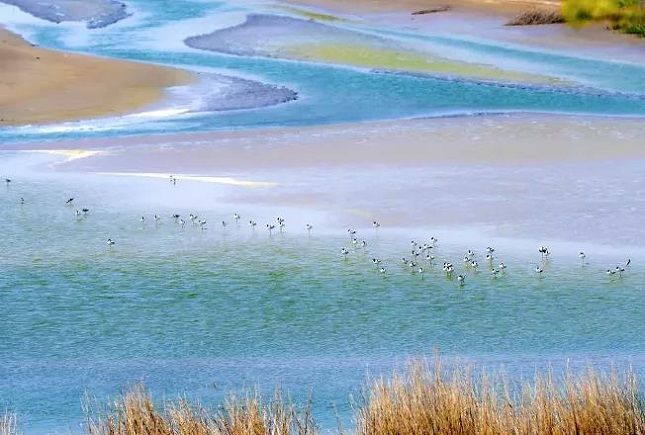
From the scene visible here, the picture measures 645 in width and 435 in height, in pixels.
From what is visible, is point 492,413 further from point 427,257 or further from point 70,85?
point 70,85

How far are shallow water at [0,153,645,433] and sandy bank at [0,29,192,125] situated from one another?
787cm

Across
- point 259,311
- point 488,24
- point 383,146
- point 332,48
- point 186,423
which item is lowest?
point 259,311

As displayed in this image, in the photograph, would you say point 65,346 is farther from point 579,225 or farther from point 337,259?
point 579,225

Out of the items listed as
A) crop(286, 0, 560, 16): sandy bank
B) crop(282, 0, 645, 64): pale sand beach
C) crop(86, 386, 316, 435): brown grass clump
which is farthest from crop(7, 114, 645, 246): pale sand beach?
crop(286, 0, 560, 16): sandy bank

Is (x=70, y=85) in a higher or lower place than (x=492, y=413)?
higher

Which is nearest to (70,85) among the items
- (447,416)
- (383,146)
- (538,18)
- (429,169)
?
(383,146)

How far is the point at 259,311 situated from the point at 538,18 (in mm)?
23090

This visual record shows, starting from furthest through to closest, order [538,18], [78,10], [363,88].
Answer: [78,10] → [538,18] → [363,88]

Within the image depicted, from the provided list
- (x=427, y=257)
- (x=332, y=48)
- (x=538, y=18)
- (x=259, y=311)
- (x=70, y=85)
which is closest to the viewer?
(x=259, y=311)

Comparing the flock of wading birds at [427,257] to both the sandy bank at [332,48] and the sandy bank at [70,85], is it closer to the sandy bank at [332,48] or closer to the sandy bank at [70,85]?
the sandy bank at [70,85]

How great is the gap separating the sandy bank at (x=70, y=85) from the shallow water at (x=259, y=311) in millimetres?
7871

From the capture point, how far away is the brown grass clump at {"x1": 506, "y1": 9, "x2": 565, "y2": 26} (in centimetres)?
3416

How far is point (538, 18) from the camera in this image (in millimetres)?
34156

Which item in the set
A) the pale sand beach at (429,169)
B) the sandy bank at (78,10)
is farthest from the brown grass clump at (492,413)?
the sandy bank at (78,10)
